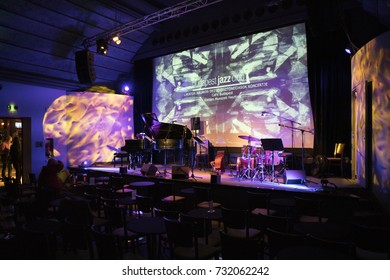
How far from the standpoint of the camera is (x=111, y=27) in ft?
33.9

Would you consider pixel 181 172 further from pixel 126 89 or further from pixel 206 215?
pixel 126 89

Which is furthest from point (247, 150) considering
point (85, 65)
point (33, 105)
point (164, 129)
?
point (33, 105)

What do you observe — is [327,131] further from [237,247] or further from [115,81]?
[115,81]

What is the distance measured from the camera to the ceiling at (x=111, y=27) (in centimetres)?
823

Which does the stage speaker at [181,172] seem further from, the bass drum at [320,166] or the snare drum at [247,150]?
the bass drum at [320,166]

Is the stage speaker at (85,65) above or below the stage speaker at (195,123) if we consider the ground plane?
above

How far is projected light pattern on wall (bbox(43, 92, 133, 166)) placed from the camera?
11.1m

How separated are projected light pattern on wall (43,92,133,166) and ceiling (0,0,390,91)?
0.70 meters

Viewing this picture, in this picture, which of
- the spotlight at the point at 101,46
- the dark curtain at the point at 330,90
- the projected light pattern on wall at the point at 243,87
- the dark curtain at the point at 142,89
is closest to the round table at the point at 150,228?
the projected light pattern on wall at the point at 243,87

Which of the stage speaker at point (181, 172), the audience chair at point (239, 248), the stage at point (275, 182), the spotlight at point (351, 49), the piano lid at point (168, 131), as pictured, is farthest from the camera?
the piano lid at point (168, 131)

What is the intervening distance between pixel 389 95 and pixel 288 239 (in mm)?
3530

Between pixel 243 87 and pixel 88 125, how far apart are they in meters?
5.95

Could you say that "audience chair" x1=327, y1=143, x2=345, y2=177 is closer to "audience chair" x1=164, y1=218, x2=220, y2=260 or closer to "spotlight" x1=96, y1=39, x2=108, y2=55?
"audience chair" x1=164, y1=218, x2=220, y2=260

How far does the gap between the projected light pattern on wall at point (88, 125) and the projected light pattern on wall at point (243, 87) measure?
1.89 meters
